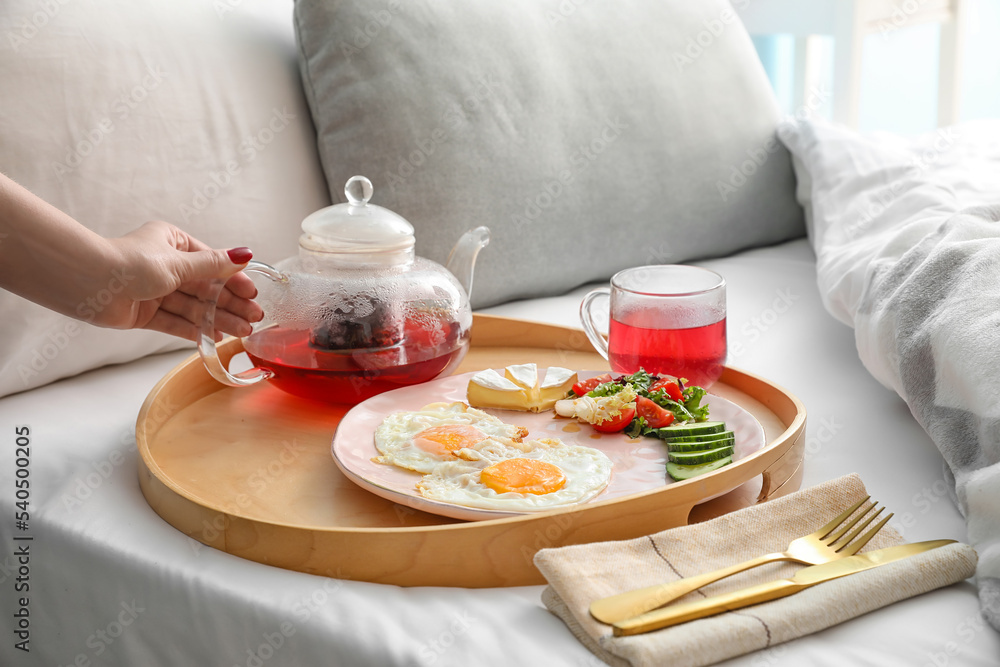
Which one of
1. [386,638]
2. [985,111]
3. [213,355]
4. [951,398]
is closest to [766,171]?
[951,398]

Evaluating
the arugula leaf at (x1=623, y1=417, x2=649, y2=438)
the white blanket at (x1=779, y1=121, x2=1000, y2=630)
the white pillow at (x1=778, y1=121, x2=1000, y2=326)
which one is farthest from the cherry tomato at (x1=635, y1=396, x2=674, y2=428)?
the white pillow at (x1=778, y1=121, x2=1000, y2=326)

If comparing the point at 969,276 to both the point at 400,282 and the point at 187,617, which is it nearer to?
the point at 400,282

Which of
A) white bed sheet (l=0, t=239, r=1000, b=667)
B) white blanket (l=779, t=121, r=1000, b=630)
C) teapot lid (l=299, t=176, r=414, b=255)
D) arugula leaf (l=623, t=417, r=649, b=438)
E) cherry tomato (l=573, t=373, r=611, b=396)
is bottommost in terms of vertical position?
white bed sheet (l=0, t=239, r=1000, b=667)

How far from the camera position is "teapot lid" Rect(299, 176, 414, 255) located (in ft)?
2.99

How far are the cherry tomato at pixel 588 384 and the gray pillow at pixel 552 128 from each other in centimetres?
47

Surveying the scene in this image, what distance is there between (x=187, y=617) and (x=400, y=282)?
0.40 m

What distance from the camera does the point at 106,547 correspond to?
73 centimetres

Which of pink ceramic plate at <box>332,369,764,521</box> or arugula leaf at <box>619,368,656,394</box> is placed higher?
arugula leaf at <box>619,368,656,394</box>

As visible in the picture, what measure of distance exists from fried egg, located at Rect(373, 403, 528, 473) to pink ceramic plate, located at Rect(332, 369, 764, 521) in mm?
12

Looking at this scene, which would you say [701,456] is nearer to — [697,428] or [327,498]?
[697,428]

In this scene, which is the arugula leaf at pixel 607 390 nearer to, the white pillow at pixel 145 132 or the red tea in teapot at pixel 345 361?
the red tea in teapot at pixel 345 361

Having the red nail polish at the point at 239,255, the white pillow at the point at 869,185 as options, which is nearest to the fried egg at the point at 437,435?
the red nail polish at the point at 239,255

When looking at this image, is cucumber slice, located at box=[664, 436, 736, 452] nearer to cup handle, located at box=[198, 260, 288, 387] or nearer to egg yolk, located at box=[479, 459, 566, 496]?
egg yolk, located at box=[479, 459, 566, 496]

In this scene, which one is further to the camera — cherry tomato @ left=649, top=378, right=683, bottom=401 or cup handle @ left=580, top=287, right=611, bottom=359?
cup handle @ left=580, top=287, right=611, bottom=359
